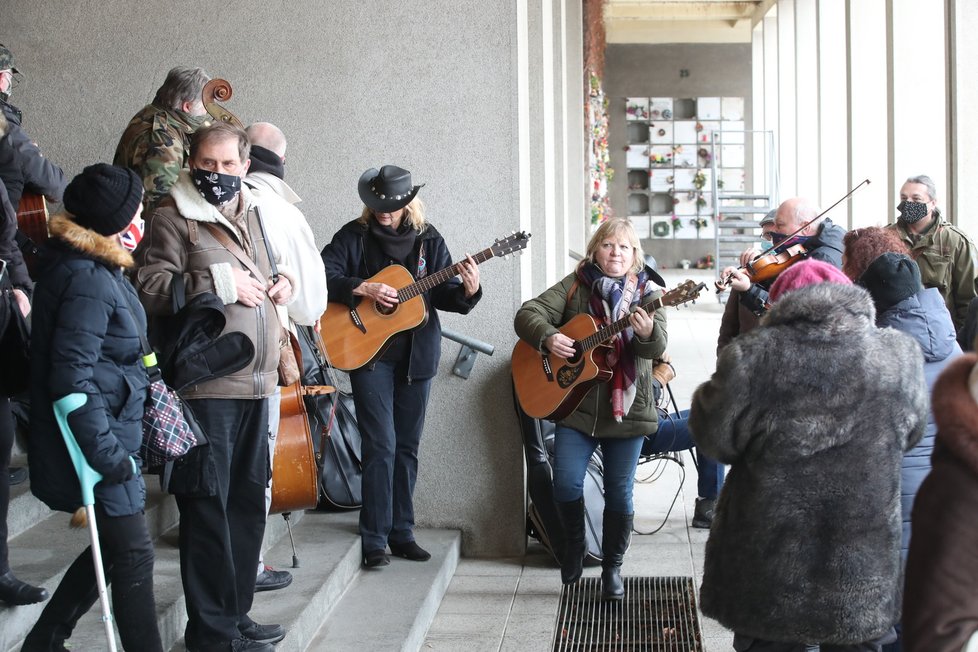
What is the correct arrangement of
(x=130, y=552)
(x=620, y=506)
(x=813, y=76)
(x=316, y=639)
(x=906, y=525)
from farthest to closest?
(x=813, y=76)
(x=620, y=506)
(x=316, y=639)
(x=906, y=525)
(x=130, y=552)

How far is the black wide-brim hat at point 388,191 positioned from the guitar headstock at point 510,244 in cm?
40

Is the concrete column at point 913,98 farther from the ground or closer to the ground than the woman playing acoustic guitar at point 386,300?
farther from the ground

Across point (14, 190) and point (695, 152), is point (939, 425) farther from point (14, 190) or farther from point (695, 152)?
point (695, 152)

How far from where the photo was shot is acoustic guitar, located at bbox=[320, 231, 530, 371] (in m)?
4.70

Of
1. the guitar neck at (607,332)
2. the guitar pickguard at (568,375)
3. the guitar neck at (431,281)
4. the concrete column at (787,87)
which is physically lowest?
the guitar pickguard at (568,375)

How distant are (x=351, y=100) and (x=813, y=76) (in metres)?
13.4

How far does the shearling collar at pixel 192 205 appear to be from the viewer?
334cm

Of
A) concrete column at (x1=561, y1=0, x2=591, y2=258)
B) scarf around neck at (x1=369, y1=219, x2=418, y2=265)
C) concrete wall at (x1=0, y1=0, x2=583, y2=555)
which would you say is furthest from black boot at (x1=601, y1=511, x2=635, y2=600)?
concrete column at (x1=561, y1=0, x2=591, y2=258)

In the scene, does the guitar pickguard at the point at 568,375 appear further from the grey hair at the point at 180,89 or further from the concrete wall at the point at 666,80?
the concrete wall at the point at 666,80

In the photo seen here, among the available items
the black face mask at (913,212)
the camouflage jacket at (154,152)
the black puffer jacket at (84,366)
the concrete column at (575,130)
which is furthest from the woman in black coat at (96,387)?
the concrete column at (575,130)

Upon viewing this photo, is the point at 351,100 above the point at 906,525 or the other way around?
above

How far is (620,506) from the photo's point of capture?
15.2ft

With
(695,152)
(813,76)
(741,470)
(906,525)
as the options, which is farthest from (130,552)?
(695,152)

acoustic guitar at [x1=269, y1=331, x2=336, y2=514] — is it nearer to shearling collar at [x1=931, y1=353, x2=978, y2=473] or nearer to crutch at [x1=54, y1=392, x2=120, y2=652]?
crutch at [x1=54, y1=392, x2=120, y2=652]
